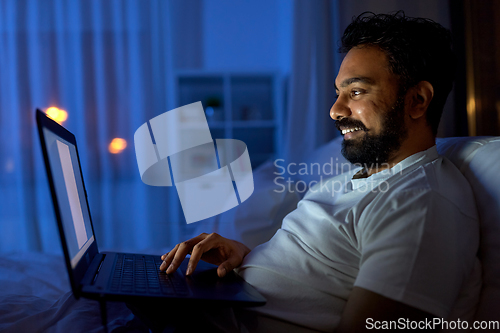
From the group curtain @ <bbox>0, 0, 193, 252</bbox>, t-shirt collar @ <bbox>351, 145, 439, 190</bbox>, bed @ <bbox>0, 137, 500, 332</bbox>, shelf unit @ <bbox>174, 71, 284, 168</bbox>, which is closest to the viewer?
bed @ <bbox>0, 137, 500, 332</bbox>

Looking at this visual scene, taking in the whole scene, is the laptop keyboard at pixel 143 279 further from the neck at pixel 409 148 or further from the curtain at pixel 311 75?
the curtain at pixel 311 75

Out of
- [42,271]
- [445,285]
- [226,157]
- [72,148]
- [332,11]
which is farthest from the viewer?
[226,157]

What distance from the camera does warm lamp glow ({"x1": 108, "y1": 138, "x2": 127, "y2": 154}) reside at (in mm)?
2498

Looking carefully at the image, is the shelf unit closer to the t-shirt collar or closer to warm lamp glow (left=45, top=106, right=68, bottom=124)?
warm lamp glow (left=45, top=106, right=68, bottom=124)

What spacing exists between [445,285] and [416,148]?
0.43 meters

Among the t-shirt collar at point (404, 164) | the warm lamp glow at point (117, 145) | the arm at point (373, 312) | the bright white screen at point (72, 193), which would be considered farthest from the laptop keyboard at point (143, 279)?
the warm lamp glow at point (117, 145)

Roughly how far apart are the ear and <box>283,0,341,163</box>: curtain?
1.41 meters

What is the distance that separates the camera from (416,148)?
2.99 ft

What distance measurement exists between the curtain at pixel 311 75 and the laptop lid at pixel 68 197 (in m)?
1.63

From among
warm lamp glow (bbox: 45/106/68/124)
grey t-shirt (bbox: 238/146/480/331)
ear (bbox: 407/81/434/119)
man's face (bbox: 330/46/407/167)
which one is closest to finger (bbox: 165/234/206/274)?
grey t-shirt (bbox: 238/146/480/331)

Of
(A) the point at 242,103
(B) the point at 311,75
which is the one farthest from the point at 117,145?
(B) the point at 311,75

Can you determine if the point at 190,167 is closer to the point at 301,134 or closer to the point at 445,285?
the point at 301,134

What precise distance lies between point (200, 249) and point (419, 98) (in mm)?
688

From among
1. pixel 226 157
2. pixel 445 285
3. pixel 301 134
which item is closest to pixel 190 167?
pixel 226 157
